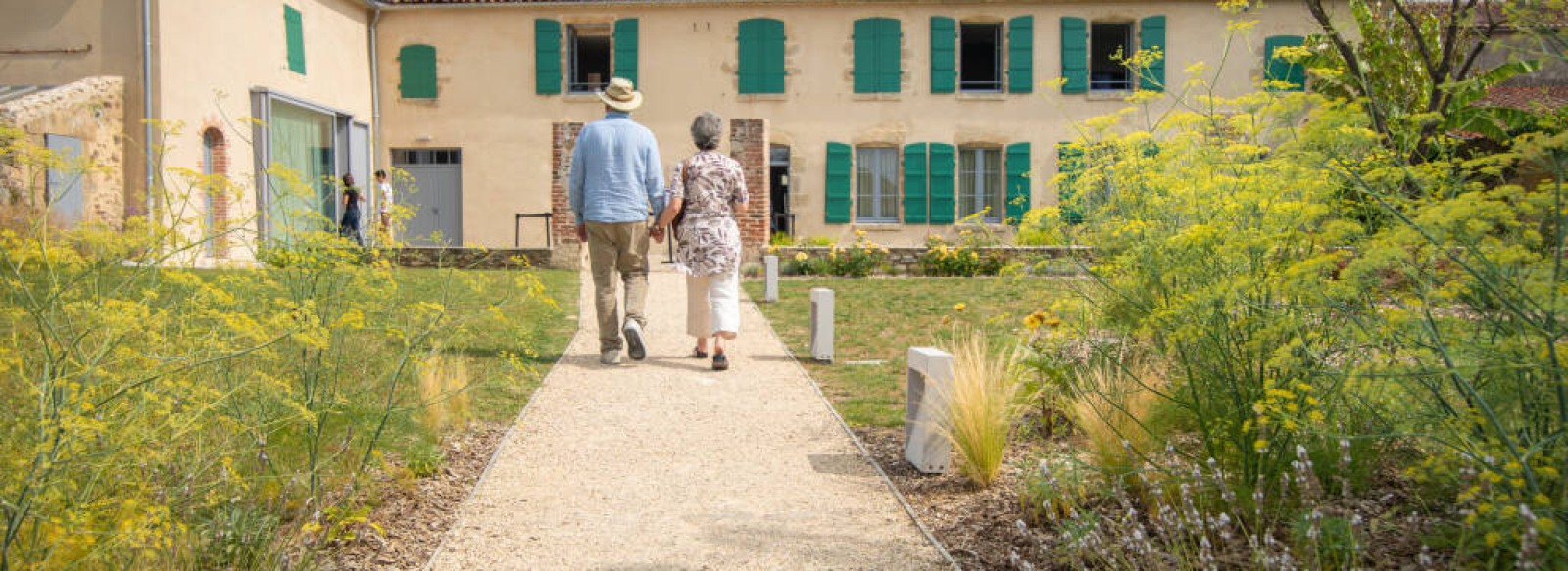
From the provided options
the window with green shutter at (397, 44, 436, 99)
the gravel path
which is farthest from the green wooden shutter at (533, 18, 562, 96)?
the gravel path

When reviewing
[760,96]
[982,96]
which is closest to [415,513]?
[760,96]

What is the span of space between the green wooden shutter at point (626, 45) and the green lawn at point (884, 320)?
8.70 m

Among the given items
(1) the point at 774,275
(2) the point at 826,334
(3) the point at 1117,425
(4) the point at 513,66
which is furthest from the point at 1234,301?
(4) the point at 513,66

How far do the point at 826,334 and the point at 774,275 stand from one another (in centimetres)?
444

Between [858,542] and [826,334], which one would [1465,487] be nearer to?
[858,542]

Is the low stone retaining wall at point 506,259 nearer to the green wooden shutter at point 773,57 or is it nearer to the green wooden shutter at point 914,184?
the green wooden shutter at point 773,57

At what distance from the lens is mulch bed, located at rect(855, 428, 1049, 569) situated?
3.81 m

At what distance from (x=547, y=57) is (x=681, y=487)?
1881cm

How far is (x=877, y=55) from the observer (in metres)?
22.3

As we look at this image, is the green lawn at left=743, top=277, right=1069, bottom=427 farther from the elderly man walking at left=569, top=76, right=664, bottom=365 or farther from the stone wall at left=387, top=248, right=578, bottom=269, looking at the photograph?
the stone wall at left=387, top=248, right=578, bottom=269

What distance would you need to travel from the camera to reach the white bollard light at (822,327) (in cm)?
775

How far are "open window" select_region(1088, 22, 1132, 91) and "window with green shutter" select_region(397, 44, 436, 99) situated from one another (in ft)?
41.3

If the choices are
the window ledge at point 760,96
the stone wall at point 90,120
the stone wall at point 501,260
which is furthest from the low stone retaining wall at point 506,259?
the window ledge at point 760,96

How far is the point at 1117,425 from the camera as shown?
4531 millimetres
